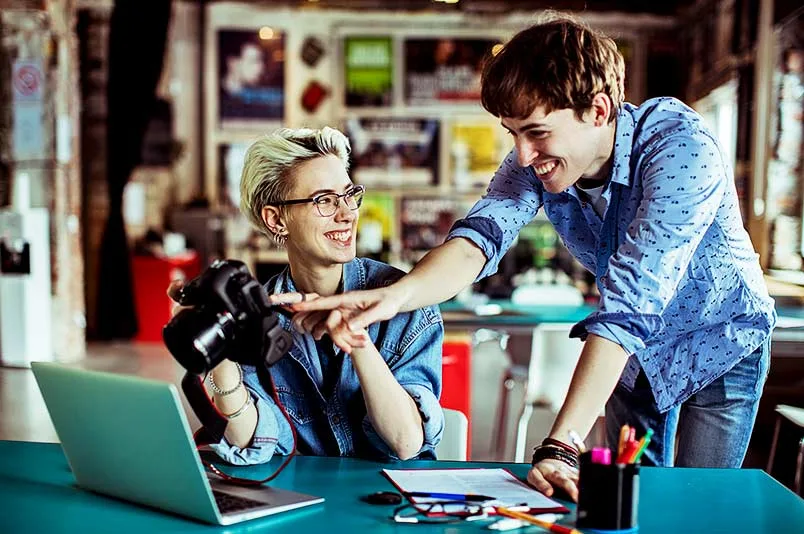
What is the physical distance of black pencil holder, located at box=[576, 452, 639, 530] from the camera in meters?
1.34

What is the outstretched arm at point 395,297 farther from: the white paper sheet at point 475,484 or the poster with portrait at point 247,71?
the poster with portrait at point 247,71

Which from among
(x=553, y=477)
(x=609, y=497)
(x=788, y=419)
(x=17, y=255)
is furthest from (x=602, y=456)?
(x=17, y=255)

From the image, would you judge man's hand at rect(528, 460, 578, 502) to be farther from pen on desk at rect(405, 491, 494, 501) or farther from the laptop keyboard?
the laptop keyboard

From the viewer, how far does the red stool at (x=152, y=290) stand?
371 inches

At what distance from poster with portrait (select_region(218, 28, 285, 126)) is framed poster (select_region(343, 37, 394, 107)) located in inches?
30.9

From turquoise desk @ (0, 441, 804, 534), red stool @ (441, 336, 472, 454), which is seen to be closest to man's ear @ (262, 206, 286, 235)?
turquoise desk @ (0, 441, 804, 534)

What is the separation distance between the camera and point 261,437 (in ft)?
5.94

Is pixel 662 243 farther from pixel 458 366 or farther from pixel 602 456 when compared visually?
pixel 458 366

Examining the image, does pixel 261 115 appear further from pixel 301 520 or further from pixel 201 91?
pixel 301 520

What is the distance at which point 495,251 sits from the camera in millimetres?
2049

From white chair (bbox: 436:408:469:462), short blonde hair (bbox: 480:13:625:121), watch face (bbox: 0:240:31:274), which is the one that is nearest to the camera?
short blonde hair (bbox: 480:13:625:121)

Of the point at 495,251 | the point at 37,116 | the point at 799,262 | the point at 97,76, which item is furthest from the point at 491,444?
the point at 97,76

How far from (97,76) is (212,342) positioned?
350 inches

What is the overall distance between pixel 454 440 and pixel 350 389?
0.32 meters
